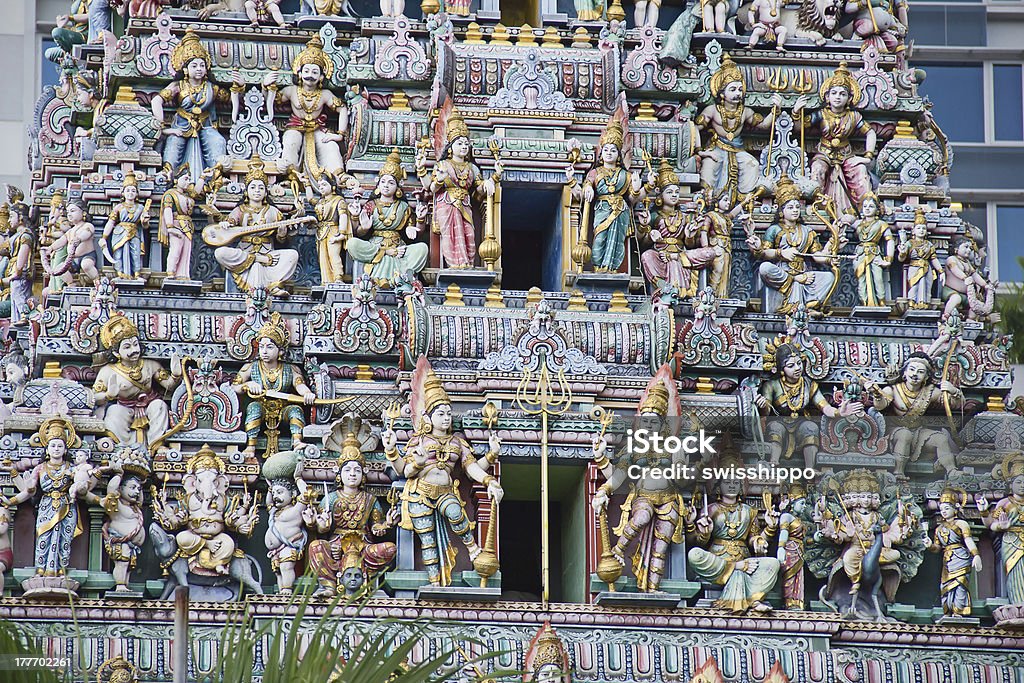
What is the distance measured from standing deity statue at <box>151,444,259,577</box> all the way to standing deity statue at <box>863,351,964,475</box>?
7721mm

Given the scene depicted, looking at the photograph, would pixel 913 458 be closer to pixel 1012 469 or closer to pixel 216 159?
pixel 1012 469

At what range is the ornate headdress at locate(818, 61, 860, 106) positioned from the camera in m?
37.8

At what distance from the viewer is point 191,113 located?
121 feet

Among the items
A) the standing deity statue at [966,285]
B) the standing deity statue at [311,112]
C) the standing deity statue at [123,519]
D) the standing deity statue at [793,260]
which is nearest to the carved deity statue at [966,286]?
the standing deity statue at [966,285]

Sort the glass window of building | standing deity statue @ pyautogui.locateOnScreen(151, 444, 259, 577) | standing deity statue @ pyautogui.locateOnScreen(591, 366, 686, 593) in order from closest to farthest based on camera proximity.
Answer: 1. standing deity statue @ pyautogui.locateOnScreen(151, 444, 259, 577)
2. standing deity statue @ pyautogui.locateOnScreen(591, 366, 686, 593)
3. the glass window of building

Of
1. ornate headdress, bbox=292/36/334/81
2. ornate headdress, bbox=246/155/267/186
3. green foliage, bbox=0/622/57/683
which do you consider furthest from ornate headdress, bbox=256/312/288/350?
green foliage, bbox=0/622/57/683

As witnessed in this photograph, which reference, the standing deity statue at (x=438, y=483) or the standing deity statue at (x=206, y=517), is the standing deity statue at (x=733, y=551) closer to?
the standing deity statue at (x=438, y=483)

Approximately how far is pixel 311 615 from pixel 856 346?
25.2ft

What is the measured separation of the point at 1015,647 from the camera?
34562mm

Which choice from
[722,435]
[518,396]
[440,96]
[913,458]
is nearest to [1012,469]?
[913,458]

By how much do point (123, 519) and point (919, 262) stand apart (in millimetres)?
10466

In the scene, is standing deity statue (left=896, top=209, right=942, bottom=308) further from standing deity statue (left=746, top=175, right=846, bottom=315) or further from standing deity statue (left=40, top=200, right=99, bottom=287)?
standing deity statue (left=40, top=200, right=99, bottom=287)

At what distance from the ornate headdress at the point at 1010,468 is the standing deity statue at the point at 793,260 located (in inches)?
120

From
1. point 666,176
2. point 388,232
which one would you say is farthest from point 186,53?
point 666,176
